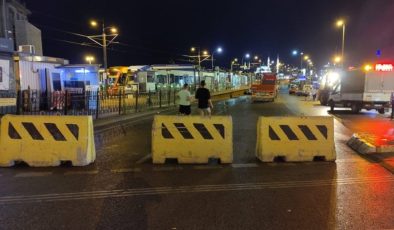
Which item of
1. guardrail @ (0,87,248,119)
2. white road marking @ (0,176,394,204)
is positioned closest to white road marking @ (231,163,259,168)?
white road marking @ (0,176,394,204)

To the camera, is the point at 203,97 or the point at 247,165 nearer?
the point at 247,165

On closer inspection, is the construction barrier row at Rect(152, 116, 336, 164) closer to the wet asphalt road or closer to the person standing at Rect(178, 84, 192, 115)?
the wet asphalt road

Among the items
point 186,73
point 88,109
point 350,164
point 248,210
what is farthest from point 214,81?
point 248,210

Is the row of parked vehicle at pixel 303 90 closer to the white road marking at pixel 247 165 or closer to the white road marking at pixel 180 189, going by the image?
the white road marking at pixel 247 165

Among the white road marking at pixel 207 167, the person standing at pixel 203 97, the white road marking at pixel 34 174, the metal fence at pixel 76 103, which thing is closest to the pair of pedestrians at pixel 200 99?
the person standing at pixel 203 97

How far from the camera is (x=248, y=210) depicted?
5.93 meters

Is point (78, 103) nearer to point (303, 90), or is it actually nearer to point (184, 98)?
point (184, 98)

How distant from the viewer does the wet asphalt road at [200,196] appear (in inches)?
215

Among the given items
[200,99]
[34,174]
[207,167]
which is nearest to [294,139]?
[207,167]

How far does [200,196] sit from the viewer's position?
21.8ft

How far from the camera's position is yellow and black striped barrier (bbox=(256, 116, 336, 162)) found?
30.9ft

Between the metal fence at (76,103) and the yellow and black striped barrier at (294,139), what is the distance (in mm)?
10217

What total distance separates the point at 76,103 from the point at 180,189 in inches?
531

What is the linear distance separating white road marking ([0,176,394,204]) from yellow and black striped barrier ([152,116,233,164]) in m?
1.85
